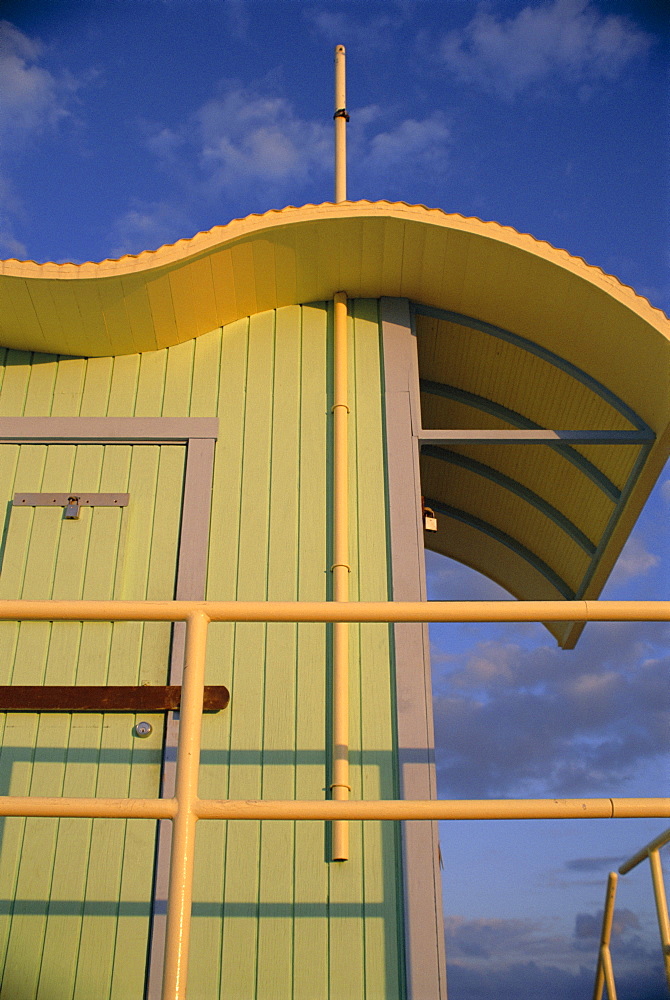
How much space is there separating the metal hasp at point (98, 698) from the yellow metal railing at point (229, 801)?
1933 mm

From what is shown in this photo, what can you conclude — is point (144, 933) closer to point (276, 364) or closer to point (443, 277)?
point (276, 364)

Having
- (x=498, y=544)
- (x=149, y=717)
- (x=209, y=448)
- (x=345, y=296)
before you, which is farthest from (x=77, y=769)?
(x=498, y=544)

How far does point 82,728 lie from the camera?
4.39 m

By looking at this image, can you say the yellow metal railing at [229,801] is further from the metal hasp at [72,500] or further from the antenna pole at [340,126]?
the antenna pole at [340,126]

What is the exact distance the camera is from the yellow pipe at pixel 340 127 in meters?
6.35

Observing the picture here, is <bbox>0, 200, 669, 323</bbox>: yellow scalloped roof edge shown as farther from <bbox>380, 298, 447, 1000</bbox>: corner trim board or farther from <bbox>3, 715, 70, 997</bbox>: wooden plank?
<bbox>3, 715, 70, 997</bbox>: wooden plank

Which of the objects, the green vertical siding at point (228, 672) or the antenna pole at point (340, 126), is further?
the antenna pole at point (340, 126)

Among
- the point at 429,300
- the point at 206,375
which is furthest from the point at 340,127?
A: the point at 206,375

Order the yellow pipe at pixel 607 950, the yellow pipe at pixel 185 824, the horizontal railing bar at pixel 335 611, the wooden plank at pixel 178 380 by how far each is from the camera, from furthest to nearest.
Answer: the wooden plank at pixel 178 380 → the yellow pipe at pixel 607 950 → the horizontal railing bar at pixel 335 611 → the yellow pipe at pixel 185 824

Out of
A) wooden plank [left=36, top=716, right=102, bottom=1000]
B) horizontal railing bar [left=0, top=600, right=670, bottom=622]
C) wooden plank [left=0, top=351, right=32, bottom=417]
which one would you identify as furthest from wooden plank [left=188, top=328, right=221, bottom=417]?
horizontal railing bar [left=0, top=600, right=670, bottom=622]

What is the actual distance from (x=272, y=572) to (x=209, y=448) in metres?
0.84

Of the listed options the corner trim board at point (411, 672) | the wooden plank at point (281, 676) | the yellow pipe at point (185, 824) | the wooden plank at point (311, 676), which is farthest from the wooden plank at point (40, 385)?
the yellow pipe at point (185, 824)

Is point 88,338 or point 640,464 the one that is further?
point 640,464

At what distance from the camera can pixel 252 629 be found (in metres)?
4.65
